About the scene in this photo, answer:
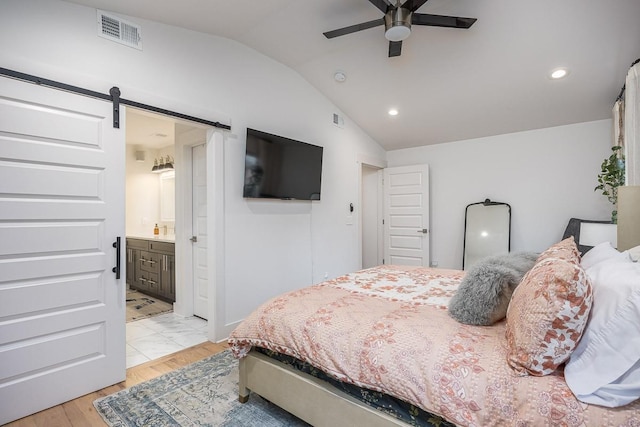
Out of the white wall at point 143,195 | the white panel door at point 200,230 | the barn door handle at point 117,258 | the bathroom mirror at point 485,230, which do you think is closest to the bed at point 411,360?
the barn door handle at point 117,258

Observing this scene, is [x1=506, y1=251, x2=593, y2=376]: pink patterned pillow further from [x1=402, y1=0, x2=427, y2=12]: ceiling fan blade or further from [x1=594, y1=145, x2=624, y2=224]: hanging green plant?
[x1=594, y1=145, x2=624, y2=224]: hanging green plant

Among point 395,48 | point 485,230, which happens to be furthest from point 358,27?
point 485,230

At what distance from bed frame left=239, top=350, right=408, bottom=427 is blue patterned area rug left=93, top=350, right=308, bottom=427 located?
0.13 meters

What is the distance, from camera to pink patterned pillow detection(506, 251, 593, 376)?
41.4 inches

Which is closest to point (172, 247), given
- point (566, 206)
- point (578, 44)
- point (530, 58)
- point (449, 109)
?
point (449, 109)

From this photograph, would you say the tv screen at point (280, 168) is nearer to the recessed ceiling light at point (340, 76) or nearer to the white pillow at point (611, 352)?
the recessed ceiling light at point (340, 76)

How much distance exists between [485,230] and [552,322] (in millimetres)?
3880

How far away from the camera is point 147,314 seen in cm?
378

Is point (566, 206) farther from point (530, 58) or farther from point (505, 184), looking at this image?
point (530, 58)

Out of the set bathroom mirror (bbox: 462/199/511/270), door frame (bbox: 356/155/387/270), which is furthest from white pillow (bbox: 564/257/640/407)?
door frame (bbox: 356/155/387/270)

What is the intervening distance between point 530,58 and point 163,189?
5526 mm

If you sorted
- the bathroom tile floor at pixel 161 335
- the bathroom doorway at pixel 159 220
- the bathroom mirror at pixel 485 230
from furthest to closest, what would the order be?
the bathroom mirror at pixel 485 230
the bathroom doorway at pixel 159 220
the bathroom tile floor at pixel 161 335

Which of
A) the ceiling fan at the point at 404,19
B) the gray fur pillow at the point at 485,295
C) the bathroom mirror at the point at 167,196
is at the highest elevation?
the ceiling fan at the point at 404,19

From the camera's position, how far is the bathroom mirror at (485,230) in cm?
444
